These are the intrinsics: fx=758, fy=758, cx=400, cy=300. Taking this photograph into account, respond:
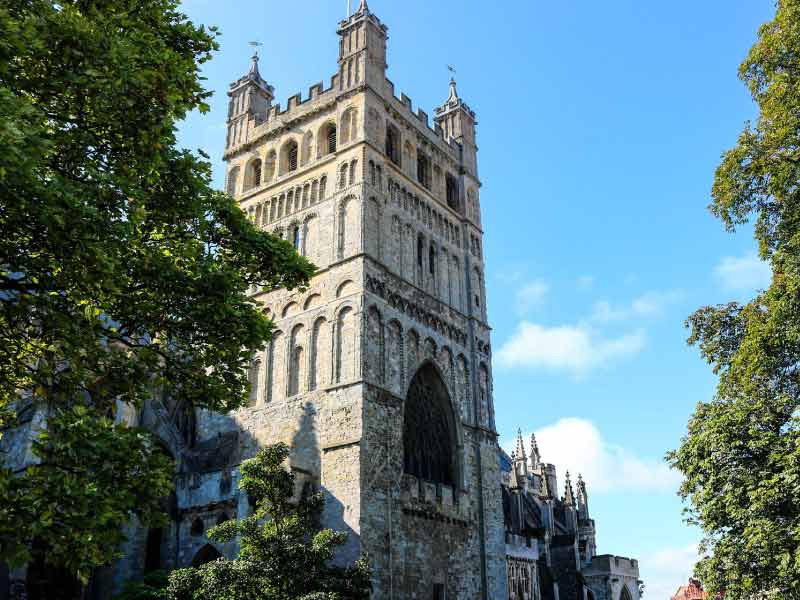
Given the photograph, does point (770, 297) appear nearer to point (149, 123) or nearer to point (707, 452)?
point (707, 452)

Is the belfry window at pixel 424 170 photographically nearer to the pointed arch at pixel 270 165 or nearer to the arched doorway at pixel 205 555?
the pointed arch at pixel 270 165

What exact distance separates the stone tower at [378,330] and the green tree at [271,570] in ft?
8.80

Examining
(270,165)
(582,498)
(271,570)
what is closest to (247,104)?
(270,165)

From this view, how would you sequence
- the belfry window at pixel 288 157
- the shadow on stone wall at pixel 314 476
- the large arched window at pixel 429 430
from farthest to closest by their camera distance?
1. the belfry window at pixel 288 157
2. the large arched window at pixel 429 430
3. the shadow on stone wall at pixel 314 476

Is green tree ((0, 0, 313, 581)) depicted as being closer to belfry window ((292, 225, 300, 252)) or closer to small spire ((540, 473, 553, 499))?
belfry window ((292, 225, 300, 252))

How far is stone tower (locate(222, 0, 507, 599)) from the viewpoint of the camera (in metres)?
25.0

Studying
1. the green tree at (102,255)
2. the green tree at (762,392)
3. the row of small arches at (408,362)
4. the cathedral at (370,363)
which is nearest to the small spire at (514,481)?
the cathedral at (370,363)

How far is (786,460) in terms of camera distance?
14.2 m

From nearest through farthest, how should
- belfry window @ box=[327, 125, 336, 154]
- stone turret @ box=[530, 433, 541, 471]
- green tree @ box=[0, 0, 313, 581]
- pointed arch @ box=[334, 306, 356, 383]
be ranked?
green tree @ box=[0, 0, 313, 581]
pointed arch @ box=[334, 306, 356, 383]
belfry window @ box=[327, 125, 336, 154]
stone turret @ box=[530, 433, 541, 471]

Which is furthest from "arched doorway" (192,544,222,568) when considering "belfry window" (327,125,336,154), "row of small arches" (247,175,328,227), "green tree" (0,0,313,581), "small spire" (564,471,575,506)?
"small spire" (564,471,575,506)

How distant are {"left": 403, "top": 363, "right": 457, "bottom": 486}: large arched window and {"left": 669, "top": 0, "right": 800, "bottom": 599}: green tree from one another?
12.1 meters

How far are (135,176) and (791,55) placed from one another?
13.6 m

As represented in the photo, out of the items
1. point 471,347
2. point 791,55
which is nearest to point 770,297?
point 791,55

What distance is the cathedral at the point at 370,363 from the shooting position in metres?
24.7
